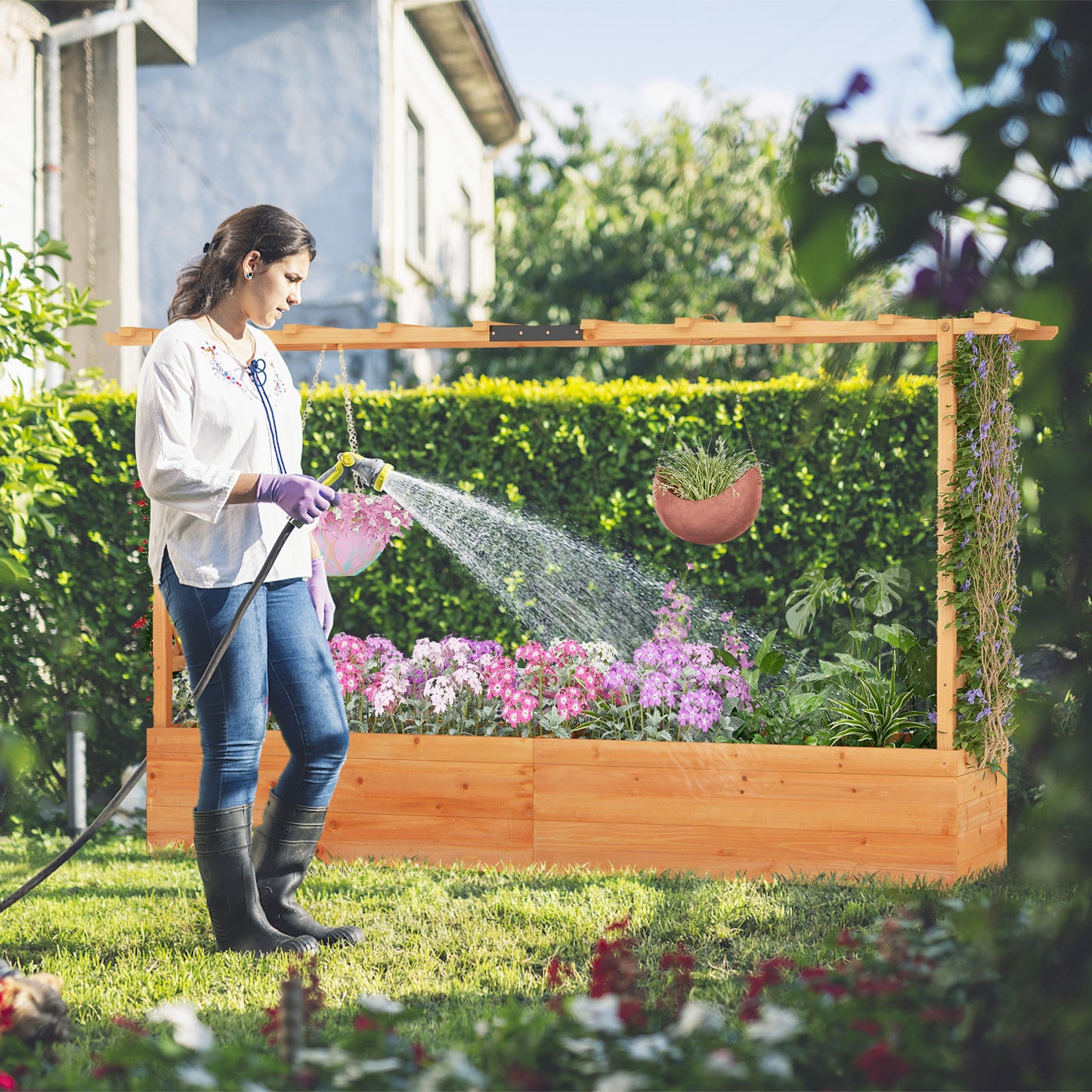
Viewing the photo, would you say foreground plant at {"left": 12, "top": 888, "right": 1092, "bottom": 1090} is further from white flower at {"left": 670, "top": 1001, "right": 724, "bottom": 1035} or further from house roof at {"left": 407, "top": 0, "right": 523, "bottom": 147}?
house roof at {"left": 407, "top": 0, "right": 523, "bottom": 147}

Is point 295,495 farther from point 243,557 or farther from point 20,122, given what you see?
point 20,122

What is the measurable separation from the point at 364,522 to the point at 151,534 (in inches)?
48.5

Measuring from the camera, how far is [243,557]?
292cm

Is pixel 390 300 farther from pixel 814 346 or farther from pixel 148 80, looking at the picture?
pixel 814 346

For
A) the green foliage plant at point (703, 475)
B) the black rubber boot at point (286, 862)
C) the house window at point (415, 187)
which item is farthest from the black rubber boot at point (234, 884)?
the house window at point (415, 187)

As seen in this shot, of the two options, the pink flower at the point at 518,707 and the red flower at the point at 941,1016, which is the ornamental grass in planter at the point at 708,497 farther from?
the red flower at the point at 941,1016

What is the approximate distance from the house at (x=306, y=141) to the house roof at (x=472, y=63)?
35mm

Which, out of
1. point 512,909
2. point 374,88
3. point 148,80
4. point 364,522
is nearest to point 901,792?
point 512,909

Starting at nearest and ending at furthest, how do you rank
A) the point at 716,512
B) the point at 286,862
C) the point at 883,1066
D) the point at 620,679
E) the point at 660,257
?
the point at 883,1066
the point at 286,862
the point at 716,512
the point at 620,679
the point at 660,257

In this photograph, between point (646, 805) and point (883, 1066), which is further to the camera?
point (646, 805)

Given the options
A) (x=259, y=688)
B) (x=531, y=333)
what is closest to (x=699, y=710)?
(x=531, y=333)

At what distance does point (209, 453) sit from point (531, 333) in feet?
4.78

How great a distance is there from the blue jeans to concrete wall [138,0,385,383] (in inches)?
228

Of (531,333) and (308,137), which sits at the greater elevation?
(308,137)
